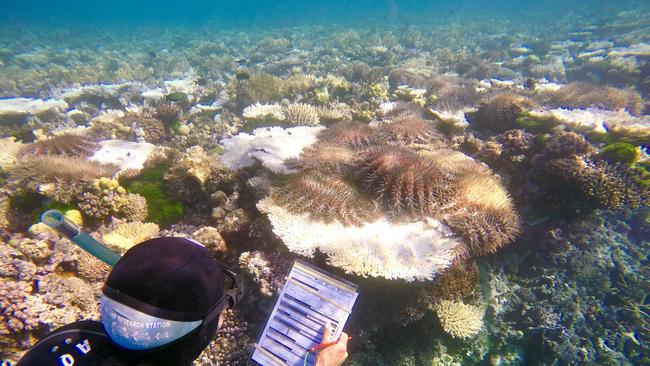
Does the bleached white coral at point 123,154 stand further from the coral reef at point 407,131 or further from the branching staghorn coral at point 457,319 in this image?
the branching staghorn coral at point 457,319

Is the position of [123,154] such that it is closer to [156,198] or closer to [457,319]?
[156,198]

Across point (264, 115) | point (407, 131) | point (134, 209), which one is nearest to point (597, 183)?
point (407, 131)

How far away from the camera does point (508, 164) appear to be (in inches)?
212

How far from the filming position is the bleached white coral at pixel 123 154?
17.6 feet

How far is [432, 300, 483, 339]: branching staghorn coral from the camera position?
3910 mm

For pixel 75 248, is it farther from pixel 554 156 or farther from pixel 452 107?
pixel 452 107

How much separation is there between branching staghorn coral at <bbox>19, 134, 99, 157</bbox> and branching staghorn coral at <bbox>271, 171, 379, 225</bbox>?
4.37 metres

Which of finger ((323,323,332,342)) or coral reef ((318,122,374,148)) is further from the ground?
coral reef ((318,122,374,148))

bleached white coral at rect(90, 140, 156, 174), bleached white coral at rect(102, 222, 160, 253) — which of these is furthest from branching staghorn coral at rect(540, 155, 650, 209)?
bleached white coral at rect(90, 140, 156, 174)

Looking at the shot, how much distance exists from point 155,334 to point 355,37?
2941 cm

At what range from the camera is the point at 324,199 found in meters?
3.88

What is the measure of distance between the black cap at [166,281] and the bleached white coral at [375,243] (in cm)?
175

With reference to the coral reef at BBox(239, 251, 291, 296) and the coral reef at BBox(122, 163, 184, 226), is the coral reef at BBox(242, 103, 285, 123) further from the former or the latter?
the coral reef at BBox(239, 251, 291, 296)

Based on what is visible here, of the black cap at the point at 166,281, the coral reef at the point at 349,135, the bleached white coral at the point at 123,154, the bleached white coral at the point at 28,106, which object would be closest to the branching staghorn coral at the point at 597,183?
the coral reef at the point at 349,135
